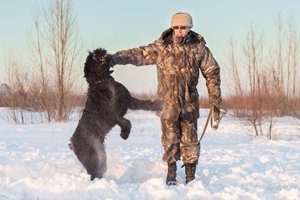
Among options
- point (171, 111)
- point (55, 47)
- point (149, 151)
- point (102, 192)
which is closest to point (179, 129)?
point (171, 111)

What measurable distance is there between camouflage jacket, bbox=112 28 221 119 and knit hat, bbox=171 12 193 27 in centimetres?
17

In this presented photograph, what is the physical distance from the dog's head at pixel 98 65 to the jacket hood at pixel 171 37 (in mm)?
696

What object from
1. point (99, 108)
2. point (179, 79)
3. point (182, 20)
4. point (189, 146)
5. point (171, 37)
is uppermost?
point (182, 20)

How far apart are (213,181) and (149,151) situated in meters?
3.82

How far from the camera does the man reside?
4.50m

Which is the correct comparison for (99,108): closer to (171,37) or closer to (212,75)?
(171,37)

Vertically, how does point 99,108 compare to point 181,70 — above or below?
below

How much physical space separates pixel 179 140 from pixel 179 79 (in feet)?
2.44

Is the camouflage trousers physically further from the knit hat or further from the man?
the knit hat

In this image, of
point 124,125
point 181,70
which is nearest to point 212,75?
point 181,70

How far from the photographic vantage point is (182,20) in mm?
4449

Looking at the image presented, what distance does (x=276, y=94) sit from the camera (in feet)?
42.6

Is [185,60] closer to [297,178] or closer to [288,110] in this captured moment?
[297,178]

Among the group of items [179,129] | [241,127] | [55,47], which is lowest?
[241,127]
